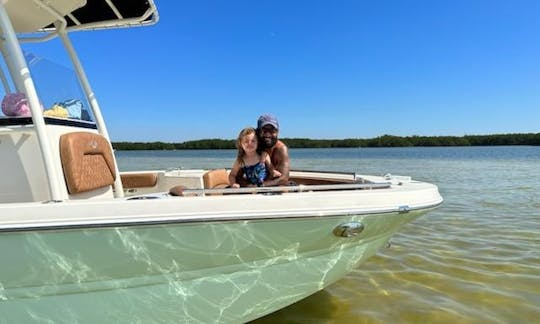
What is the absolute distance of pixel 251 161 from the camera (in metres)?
→ 3.56

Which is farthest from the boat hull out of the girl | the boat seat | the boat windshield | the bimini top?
the bimini top

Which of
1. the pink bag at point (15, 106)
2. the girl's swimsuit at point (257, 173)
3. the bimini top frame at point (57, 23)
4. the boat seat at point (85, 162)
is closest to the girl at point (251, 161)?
the girl's swimsuit at point (257, 173)

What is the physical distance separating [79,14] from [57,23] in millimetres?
225

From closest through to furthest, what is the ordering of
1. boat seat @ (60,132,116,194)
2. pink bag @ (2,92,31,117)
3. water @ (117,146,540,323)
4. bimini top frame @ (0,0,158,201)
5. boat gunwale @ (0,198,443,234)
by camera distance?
boat gunwale @ (0,198,443,234) < bimini top frame @ (0,0,158,201) < boat seat @ (60,132,116,194) < pink bag @ (2,92,31,117) < water @ (117,146,540,323)

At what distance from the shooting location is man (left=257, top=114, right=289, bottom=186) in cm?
343

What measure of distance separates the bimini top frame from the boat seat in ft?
0.57

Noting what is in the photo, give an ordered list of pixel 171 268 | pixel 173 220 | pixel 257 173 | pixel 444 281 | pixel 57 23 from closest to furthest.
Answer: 1. pixel 173 220
2. pixel 171 268
3. pixel 257 173
4. pixel 57 23
5. pixel 444 281

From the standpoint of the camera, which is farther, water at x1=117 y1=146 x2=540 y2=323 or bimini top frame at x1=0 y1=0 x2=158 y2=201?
water at x1=117 y1=146 x2=540 y2=323

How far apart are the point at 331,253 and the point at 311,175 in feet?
5.40

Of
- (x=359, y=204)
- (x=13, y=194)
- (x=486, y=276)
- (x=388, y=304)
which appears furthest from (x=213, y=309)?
(x=486, y=276)

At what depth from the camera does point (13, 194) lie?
118 inches

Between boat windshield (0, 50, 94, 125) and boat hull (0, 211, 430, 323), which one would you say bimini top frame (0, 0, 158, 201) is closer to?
boat windshield (0, 50, 94, 125)

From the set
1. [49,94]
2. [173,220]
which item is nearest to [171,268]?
[173,220]

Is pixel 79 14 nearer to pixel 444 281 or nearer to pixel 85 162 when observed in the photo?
pixel 85 162
